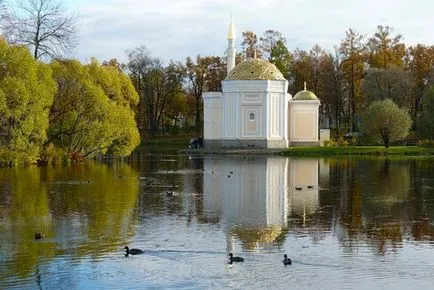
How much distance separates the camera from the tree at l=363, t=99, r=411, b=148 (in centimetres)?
6419

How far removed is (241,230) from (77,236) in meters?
3.65

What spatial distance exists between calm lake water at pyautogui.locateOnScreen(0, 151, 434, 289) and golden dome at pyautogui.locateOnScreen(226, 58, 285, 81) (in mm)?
40756

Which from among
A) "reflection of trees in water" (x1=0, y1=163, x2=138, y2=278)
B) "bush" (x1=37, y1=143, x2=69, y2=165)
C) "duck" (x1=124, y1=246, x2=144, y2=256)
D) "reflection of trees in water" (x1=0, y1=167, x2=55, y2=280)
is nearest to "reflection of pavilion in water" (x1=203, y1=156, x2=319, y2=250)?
"duck" (x1=124, y1=246, x2=144, y2=256)

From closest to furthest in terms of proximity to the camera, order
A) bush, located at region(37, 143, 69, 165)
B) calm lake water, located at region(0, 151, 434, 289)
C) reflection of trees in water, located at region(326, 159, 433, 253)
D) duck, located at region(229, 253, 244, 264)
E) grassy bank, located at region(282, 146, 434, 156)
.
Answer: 1. calm lake water, located at region(0, 151, 434, 289)
2. duck, located at region(229, 253, 244, 264)
3. reflection of trees in water, located at region(326, 159, 433, 253)
4. bush, located at region(37, 143, 69, 165)
5. grassy bank, located at region(282, 146, 434, 156)

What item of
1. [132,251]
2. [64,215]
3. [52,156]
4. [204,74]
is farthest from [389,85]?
[132,251]

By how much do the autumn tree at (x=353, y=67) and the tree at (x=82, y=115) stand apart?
4072cm

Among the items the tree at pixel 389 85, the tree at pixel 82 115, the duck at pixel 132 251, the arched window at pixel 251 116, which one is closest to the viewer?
the duck at pixel 132 251

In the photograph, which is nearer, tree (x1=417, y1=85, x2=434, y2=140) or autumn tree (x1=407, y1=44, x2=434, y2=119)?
tree (x1=417, y1=85, x2=434, y2=140)

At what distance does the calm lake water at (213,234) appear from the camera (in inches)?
452

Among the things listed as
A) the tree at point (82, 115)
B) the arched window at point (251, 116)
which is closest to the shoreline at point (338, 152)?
the arched window at point (251, 116)

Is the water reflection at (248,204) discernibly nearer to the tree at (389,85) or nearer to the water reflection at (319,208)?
the water reflection at (319,208)

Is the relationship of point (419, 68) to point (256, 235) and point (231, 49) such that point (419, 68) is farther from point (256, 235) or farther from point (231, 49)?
point (256, 235)

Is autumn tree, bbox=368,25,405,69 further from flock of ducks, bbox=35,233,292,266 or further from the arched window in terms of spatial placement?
flock of ducks, bbox=35,233,292,266

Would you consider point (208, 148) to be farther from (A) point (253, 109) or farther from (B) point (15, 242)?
(B) point (15, 242)
